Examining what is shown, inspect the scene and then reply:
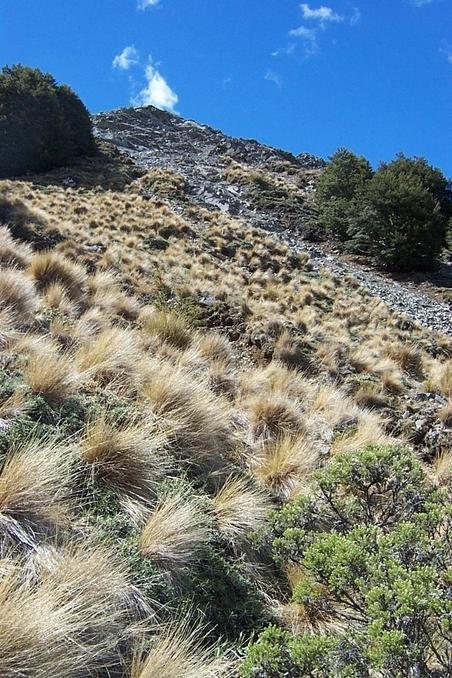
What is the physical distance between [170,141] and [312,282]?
96.9 ft

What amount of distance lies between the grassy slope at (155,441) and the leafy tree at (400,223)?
10772 mm

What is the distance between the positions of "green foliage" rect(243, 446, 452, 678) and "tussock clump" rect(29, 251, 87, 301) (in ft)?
17.2

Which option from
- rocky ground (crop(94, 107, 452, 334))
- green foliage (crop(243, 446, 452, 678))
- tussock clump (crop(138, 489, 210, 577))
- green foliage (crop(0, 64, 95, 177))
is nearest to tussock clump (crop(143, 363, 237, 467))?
tussock clump (crop(138, 489, 210, 577))

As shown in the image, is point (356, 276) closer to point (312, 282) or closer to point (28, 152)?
point (312, 282)

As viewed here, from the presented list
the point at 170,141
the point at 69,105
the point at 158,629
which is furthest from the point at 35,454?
the point at 170,141

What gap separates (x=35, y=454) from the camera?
2.78m

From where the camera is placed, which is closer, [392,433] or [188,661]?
[188,661]

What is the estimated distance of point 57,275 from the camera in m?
7.49

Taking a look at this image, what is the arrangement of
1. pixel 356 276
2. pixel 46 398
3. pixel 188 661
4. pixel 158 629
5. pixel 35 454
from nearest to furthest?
pixel 188 661
pixel 158 629
pixel 35 454
pixel 46 398
pixel 356 276

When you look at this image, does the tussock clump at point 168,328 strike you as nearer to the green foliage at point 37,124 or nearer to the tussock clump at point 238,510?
the tussock clump at point 238,510

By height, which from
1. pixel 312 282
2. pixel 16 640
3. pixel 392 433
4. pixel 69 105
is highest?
pixel 69 105

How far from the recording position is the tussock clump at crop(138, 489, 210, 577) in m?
2.65

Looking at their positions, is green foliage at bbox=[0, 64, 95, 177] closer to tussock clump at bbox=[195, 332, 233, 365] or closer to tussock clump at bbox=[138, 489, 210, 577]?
tussock clump at bbox=[195, 332, 233, 365]

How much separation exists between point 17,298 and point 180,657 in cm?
457
